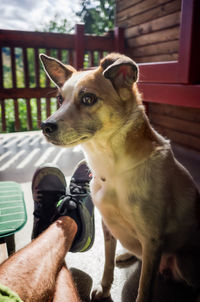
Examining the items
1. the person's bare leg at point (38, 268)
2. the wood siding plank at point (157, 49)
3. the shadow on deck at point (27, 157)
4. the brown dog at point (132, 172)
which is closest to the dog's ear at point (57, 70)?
the brown dog at point (132, 172)

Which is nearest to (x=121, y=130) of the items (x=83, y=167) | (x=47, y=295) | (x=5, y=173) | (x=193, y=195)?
(x=193, y=195)

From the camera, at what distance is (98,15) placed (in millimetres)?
11398

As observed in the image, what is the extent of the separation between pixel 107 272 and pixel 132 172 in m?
0.59

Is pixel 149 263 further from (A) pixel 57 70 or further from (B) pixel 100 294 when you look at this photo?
(A) pixel 57 70

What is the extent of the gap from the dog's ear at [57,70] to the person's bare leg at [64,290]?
40.3 inches

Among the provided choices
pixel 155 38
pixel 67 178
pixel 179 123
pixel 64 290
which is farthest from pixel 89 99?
pixel 155 38

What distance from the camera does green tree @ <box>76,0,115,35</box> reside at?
441 inches

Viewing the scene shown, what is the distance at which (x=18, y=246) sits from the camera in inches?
64.8

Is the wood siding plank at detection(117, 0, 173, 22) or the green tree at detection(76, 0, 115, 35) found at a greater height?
the green tree at detection(76, 0, 115, 35)

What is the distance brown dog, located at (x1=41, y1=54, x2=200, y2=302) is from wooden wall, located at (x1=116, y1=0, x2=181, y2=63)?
3.58 meters

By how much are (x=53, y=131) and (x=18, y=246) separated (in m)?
0.95

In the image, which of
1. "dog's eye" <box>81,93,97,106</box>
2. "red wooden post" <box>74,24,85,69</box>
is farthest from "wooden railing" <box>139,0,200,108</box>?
"red wooden post" <box>74,24,85,69</box>

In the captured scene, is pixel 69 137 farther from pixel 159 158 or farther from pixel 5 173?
pixel 5 173

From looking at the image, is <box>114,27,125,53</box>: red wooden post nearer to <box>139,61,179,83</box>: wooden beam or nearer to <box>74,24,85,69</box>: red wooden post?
<box>74,24,85,69</box>: red wooden post
